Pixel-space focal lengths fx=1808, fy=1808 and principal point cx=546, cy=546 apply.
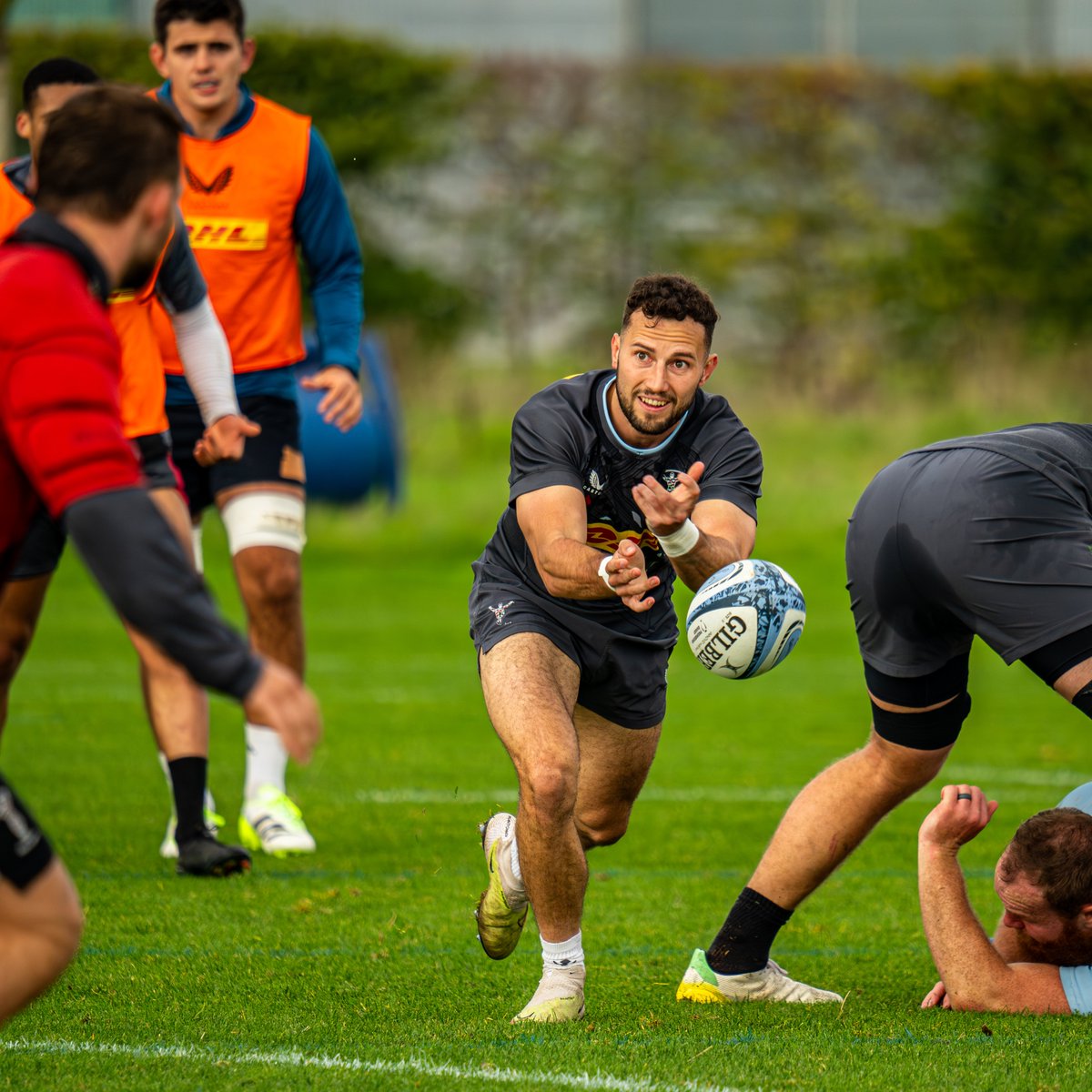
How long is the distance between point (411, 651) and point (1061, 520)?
387 inches

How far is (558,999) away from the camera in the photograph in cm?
501

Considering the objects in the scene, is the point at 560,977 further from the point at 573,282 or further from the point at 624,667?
the point at 573,282

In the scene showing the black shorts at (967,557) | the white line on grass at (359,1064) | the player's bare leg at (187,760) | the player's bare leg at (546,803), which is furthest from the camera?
the player's bare leg at (187,760)

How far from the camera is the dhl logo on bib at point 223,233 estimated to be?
7.43 m

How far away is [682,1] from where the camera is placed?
89.9 feet

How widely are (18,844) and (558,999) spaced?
189cm

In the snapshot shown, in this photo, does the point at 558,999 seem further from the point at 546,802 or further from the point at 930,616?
the point at 930,616

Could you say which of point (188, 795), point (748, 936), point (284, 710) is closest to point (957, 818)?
point (748, 936)

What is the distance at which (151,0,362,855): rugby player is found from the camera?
24.1ft

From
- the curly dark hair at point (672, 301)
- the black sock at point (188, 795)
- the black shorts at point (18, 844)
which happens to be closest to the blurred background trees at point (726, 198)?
the black sock at point (188, 795)

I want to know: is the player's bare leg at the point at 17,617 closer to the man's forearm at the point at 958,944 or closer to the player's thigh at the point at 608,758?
the player's thigh at the point at 608,758

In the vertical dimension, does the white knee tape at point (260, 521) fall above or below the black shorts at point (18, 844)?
below

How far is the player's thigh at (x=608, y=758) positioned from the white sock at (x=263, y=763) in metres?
1.91

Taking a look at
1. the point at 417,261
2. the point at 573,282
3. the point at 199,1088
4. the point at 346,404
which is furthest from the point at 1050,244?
the point at 199,1088
